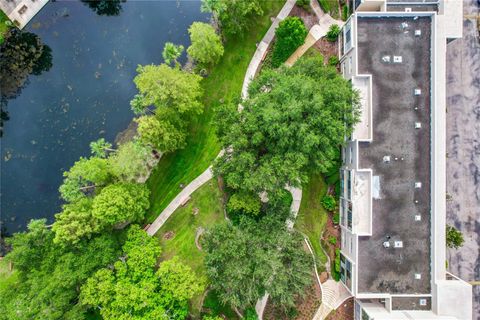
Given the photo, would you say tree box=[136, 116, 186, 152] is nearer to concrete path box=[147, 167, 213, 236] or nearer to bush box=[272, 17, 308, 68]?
concrete path box=[147, 167, 213, 236]

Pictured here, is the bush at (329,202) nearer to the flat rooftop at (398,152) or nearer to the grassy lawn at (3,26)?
the flat rooftop at (398,152)

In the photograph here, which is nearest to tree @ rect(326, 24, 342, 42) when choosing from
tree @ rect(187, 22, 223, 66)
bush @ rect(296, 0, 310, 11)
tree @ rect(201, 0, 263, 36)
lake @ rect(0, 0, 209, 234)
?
bush @ rect(296, 0, 310, 11)

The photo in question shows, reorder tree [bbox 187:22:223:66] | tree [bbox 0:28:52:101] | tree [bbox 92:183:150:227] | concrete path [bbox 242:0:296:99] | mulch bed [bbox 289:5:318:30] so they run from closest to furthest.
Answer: tree [bbox 92:183:150:227], tree [bbox 187:22:223:66], mulch bed [bbox 289:5:318:30], concrete path [bbox 242:0:296:99], tree [bbox 0:28:52:101]

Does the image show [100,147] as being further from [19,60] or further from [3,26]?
[3,26]

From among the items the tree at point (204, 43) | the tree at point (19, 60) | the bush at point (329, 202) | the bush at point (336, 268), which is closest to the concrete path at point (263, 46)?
the tree at point (204, 43)

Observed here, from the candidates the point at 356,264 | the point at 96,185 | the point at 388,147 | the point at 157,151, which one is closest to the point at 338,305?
the point at 356,264

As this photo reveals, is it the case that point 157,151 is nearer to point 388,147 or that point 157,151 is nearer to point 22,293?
point 22,293

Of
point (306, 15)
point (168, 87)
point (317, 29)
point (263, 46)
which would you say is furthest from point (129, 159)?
point (306, 15)
